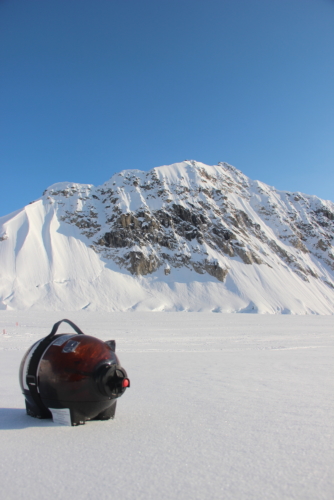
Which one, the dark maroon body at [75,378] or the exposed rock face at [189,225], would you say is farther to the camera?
the exposed rock face at [189,225]

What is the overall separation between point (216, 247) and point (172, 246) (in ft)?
38.6

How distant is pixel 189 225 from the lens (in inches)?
3278

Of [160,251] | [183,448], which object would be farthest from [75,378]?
[160,251]

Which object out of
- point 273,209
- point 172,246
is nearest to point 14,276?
point 172,246

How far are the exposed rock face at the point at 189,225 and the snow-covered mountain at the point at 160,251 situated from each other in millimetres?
288

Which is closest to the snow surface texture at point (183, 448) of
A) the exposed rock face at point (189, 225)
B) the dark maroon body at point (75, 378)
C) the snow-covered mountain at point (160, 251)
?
the dark maroon body at point (75, 378)

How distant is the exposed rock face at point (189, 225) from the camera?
248 feet

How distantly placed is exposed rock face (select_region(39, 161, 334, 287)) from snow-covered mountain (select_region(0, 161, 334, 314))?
0.29 meters

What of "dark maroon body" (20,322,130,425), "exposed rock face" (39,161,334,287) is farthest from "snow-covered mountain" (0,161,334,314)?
"dark maroon body" (20,322,130,425)

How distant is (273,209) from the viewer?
10944 cm

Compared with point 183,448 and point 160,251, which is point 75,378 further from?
point 160,251

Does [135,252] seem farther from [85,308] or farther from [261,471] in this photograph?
[261,471]

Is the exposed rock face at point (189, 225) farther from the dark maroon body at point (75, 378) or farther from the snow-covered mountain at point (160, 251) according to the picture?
the dark maroon body at point (75, 378)

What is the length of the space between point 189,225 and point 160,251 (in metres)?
12.3
